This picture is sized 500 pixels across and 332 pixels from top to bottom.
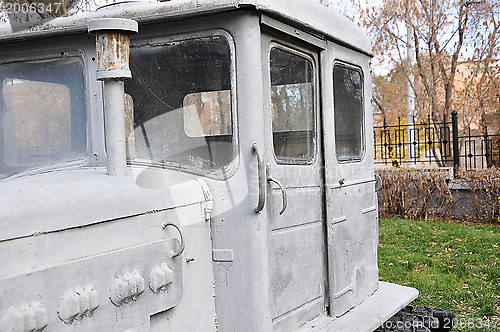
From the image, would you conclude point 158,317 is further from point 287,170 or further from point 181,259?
point 287,170

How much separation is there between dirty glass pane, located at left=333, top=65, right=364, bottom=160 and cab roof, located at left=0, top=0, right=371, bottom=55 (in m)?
0.37

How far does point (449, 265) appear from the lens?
6441 millimetres

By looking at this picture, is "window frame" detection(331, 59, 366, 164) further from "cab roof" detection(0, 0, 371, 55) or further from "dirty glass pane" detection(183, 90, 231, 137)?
"dirty glass pane" detection(183, 90, 231, 137)

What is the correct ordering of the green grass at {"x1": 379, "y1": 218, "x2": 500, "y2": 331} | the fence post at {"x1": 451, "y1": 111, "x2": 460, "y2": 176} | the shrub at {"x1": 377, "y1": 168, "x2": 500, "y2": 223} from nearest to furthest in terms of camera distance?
the green grass at {"x1": 379, "y1": 218, "x2": 500, "y2": 331} < the shrub at {"x1": 377, "y1": 168, "x2": 500, "y2": 223} < the fence post at {"x1": 451, "y1": 111, "x2": 460, "y2": 176}

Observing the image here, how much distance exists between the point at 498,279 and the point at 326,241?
12.8 ft

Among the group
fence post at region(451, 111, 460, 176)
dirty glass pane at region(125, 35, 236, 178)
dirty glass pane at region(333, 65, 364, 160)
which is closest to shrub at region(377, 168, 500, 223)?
fence post at region(451, 111, 460, 176)

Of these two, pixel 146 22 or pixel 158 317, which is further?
pixel 146 22

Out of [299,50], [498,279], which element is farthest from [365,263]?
[498,279]

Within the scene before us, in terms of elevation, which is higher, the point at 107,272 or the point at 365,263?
the point at 107,272

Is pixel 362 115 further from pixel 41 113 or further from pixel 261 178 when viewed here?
pixel 41 113

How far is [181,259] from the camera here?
2221mm

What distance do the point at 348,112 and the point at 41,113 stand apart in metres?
2.01

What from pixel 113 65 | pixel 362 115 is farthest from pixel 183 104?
pixel 362 115

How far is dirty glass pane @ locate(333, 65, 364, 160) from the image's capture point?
10.4ft
